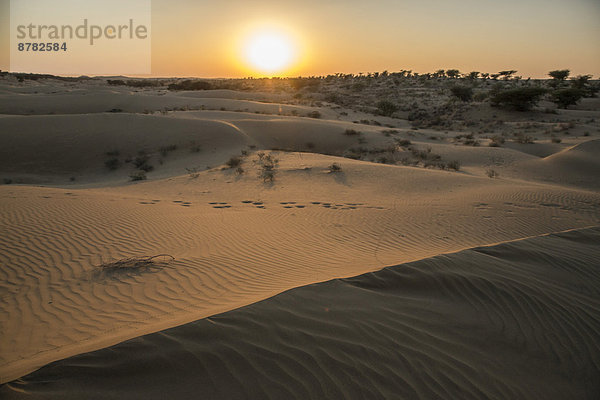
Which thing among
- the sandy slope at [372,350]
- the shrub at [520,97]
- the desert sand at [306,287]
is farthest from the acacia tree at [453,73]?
the sandy slope at [372,350]

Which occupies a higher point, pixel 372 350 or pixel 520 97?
pixel 520 97

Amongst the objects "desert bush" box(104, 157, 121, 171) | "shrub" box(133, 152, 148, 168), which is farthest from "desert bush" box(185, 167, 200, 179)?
"desert bush" box(104, 157, 121, 171)

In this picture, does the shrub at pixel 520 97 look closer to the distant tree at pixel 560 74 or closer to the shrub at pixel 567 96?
the shrub at pixel 567 96

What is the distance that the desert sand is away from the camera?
2.42 metres

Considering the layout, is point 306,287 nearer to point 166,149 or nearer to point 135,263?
point 135,263

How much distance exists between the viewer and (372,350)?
267 centimetres

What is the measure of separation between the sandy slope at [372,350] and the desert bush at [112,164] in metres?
16.1

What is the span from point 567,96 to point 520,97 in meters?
7.78

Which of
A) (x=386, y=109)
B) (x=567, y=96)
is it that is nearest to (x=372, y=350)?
(x=386, y=109)

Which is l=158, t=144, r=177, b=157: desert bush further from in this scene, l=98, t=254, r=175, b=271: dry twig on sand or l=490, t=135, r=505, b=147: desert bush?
l=490, t=135, r=505, b=147: desert bush

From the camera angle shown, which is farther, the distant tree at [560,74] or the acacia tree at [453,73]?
the acacia tree at [453,73]

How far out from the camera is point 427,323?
311cm

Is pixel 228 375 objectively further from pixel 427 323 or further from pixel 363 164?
pixel 363 164

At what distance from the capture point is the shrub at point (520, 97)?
31719 millimetres
